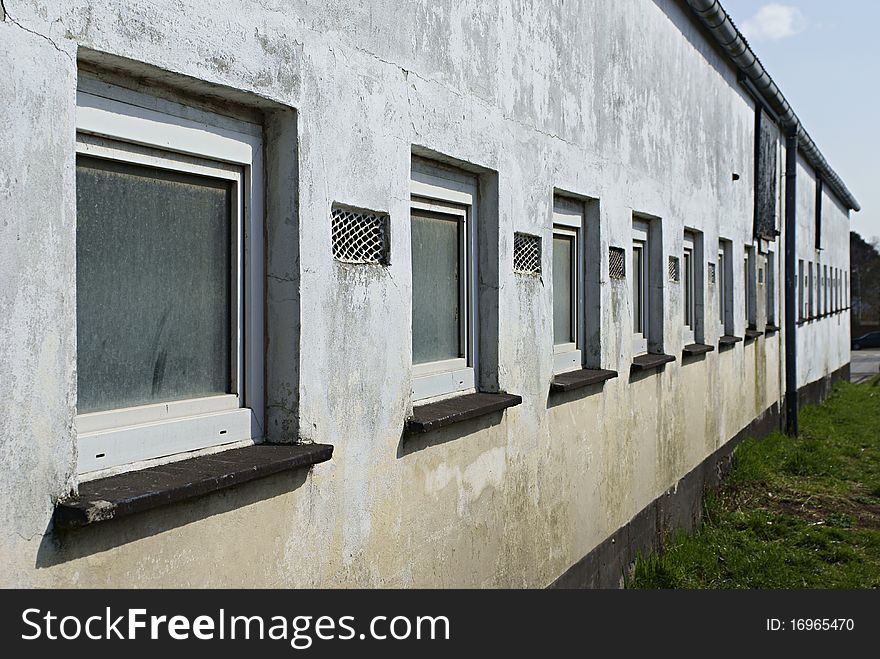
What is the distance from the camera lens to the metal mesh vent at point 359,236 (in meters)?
3.92

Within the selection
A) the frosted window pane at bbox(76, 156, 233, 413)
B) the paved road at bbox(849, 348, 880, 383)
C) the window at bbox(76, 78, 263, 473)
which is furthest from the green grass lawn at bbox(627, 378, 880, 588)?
the paved road at bbox(849, 348, 880, 383)

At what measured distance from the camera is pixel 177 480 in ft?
9.85

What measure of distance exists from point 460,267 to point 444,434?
3.21ft

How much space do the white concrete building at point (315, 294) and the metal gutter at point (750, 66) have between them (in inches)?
110

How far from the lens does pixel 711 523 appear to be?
9.91m

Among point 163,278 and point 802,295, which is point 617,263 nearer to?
point 163,278

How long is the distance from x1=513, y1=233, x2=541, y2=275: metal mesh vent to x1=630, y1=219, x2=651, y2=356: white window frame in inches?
108

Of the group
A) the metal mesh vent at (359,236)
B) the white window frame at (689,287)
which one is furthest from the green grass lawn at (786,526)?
the metal mesh vent at (359,236)

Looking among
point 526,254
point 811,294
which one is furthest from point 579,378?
point 811,294

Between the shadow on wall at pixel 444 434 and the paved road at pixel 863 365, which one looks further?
the paved road at pixel 863 365

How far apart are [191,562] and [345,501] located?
2.86ft

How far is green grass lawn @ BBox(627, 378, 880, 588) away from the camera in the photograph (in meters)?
7.77

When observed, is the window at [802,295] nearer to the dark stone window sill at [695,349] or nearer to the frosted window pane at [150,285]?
the dark stone window sill at [695,349]

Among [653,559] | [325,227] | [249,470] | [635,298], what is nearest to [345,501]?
[249,470]
